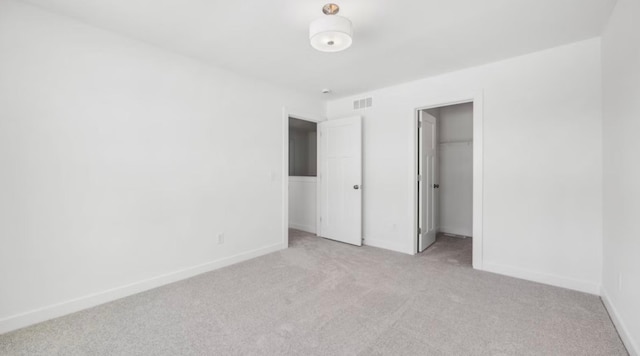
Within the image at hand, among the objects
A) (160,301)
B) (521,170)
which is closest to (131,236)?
(160,301)

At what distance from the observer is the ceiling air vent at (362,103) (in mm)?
4266

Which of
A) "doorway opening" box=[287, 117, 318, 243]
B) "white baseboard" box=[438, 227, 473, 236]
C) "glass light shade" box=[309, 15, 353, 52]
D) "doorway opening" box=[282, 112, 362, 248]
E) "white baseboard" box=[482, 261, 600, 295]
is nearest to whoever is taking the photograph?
"glass light shade" box=[309, 15, 353, 52]

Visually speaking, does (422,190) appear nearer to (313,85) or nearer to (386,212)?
(386,212)

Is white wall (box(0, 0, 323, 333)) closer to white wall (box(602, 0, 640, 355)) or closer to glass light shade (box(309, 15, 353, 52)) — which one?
glass light shade (box(309, 15, 353, 52))

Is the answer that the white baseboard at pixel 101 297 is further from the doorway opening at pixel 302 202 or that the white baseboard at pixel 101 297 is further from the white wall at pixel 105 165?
the doorway opening at pixel 302 202

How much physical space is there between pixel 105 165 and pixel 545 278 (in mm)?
4527

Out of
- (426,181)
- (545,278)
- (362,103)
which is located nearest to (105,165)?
(362,103)

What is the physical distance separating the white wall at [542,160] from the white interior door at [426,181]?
1.83 ft

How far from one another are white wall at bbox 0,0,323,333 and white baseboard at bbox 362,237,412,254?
1913 mm

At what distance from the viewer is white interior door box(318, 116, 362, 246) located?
4281 millimetres

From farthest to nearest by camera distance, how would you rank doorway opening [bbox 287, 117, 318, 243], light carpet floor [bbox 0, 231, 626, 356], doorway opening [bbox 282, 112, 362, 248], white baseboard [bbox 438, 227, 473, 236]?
doorway opening [bbox 287, 117, 318, 243] < white baseboard [bbox 438, 227, 473, 236] < doorway opening [bbox 282, 112, 362, 248] < light carpet floor [bbox 0, 231, 626, 356]

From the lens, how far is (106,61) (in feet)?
8.04

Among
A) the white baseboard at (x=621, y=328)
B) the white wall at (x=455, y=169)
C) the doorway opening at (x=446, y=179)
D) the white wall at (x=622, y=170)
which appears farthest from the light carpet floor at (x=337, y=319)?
the white wall at (x=455, y=169)

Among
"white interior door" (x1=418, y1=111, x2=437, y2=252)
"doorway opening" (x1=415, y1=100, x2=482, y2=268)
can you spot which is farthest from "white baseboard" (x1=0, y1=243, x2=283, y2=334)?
"doorway opening" (x1=415, y1=100, x2=482, y2=268)
